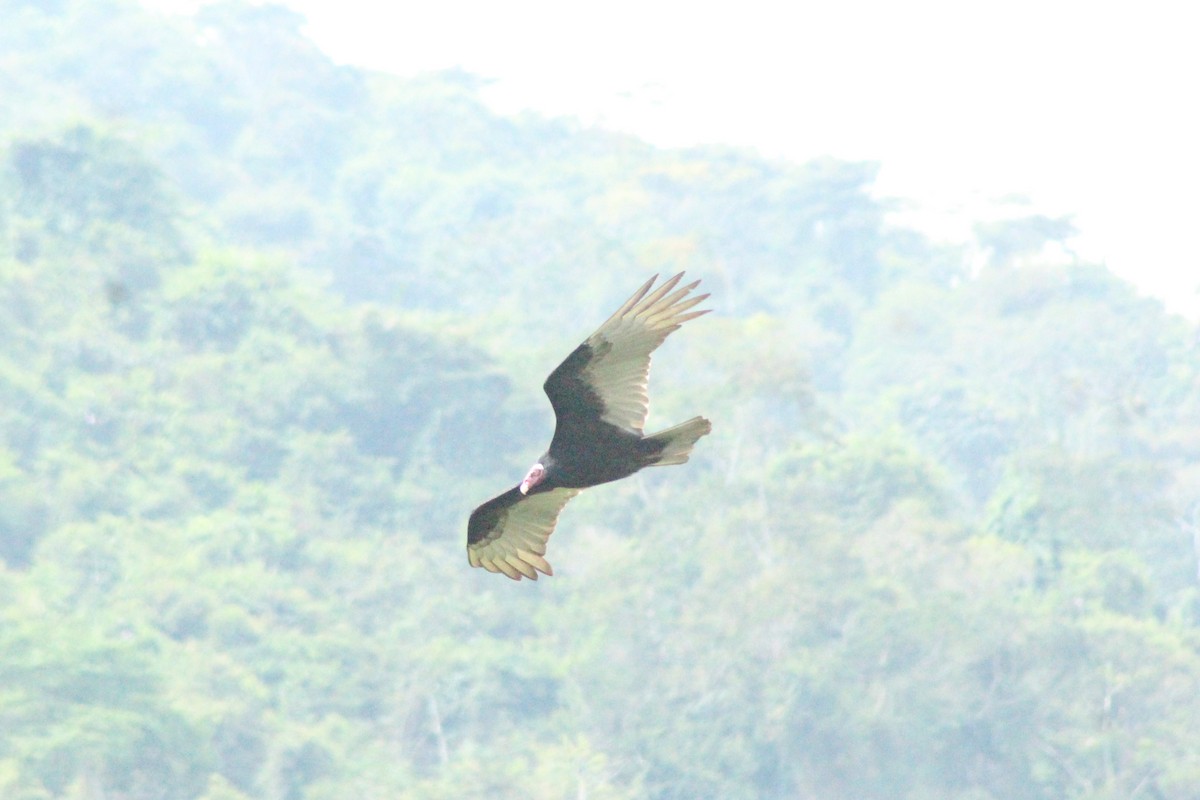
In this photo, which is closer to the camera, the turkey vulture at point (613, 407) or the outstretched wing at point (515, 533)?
the turkey vulture at point (613, 407)

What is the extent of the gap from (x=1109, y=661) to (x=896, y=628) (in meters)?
3.19

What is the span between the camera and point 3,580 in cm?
2822

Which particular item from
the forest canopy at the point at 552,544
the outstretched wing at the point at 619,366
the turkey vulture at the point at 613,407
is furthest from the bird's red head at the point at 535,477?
the forest canopy at the point at 552,544

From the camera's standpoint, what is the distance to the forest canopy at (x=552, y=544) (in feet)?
86.4

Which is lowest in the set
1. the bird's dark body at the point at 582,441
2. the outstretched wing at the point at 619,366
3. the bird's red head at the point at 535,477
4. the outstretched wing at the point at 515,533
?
the outstretched wing at the point at 515,533

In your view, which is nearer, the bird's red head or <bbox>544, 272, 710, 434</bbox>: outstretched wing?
<bbox>544, 272, 710, 434</bbox>: outstretched wing

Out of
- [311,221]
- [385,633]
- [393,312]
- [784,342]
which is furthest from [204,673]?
[311,221]

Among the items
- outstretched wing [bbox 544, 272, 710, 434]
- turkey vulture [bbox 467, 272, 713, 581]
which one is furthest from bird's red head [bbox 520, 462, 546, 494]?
outstretched wing [bbox 544, 272, 710, 434]

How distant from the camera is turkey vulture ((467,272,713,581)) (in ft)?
22.5

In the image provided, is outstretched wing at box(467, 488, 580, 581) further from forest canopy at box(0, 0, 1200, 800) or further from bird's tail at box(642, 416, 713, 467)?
forest canopy at box(0, 0, 1200, 800)

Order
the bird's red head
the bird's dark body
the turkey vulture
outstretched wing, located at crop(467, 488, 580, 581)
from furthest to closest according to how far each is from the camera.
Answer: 1. outstretched wing, located at crop(467, 488, 580, 581)
2. the bird's red head
3. the bird's dark body
4. the turkey vulture

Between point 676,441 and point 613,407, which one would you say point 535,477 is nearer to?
point 613,407

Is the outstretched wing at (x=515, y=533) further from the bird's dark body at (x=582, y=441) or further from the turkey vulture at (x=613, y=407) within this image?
the bird's dark body at (x=582, y=441)

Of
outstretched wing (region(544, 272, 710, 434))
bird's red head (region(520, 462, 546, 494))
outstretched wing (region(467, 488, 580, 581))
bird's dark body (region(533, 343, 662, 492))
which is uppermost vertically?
outstretched wing (region(544, 272, 710, 434))
